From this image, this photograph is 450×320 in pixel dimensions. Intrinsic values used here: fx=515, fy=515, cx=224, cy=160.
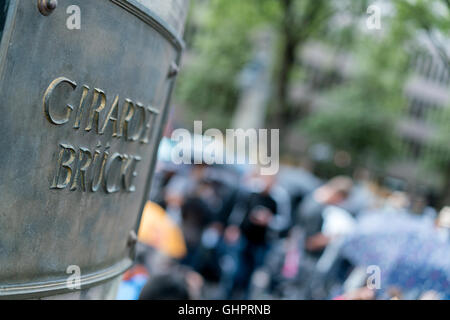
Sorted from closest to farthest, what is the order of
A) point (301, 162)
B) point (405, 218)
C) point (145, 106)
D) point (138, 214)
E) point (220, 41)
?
point (145, 106), point (138, 214), point (405, 218), point (220, 41), point (301, 162)

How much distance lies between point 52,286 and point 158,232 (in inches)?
143

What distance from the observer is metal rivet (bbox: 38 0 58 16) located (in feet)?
5.27

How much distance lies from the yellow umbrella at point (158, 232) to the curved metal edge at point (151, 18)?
3.37 metres

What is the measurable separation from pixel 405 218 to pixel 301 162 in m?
40.0

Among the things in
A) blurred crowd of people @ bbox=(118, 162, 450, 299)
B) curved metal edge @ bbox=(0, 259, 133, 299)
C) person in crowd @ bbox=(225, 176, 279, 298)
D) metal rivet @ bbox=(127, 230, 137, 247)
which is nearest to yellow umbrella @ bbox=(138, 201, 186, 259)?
blurred crowd of people @ bbox=(118, 162, 450, 299)

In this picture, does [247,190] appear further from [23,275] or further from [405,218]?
[23,275]

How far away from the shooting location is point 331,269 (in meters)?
5.54

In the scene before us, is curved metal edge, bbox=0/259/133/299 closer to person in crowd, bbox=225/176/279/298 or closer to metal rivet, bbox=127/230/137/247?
metal rivet, bbox=127/230/137/247

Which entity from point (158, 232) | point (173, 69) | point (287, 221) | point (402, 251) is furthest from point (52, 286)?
point (287, 221)

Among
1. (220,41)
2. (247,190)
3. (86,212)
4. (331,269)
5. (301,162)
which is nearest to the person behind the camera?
(86,212)

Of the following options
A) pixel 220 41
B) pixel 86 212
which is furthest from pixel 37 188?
pixel 220 41

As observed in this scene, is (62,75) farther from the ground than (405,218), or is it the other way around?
(62,75)

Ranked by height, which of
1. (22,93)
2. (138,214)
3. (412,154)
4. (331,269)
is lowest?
(331,269)

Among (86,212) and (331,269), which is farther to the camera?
(331,269)
